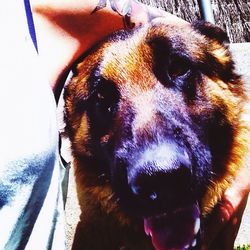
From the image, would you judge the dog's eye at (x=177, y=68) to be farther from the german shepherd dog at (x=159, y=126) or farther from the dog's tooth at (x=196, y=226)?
the dog's tooth at (x=196, y=226)

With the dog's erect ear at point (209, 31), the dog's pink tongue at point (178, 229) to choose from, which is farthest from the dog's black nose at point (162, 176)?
the dog's erect ear at point (209, 31)

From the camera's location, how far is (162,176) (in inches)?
40.9

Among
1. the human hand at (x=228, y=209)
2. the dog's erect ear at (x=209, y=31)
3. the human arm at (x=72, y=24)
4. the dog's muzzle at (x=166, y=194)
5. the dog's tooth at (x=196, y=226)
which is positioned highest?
the human arm at (x=72, y=24)

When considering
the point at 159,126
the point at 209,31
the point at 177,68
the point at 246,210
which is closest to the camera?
the point at 159,126

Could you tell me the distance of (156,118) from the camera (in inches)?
46.8

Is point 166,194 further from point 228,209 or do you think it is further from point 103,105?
point 228,209

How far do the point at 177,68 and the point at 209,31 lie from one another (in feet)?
0.94

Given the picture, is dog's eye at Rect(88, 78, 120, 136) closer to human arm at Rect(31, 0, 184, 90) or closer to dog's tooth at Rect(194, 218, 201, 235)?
human arm at Rect(31, 0, 184, 90)

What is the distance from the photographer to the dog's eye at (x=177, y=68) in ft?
4.11

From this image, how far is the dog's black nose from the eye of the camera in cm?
104

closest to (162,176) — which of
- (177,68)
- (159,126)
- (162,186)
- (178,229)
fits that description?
(162,186)

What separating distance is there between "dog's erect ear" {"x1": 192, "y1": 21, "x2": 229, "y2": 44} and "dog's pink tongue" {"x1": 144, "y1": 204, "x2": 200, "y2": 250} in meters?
0.61

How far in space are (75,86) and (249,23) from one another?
104cm

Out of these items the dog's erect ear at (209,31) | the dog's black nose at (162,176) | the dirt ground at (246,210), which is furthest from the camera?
the dirt ground at (246,210)
